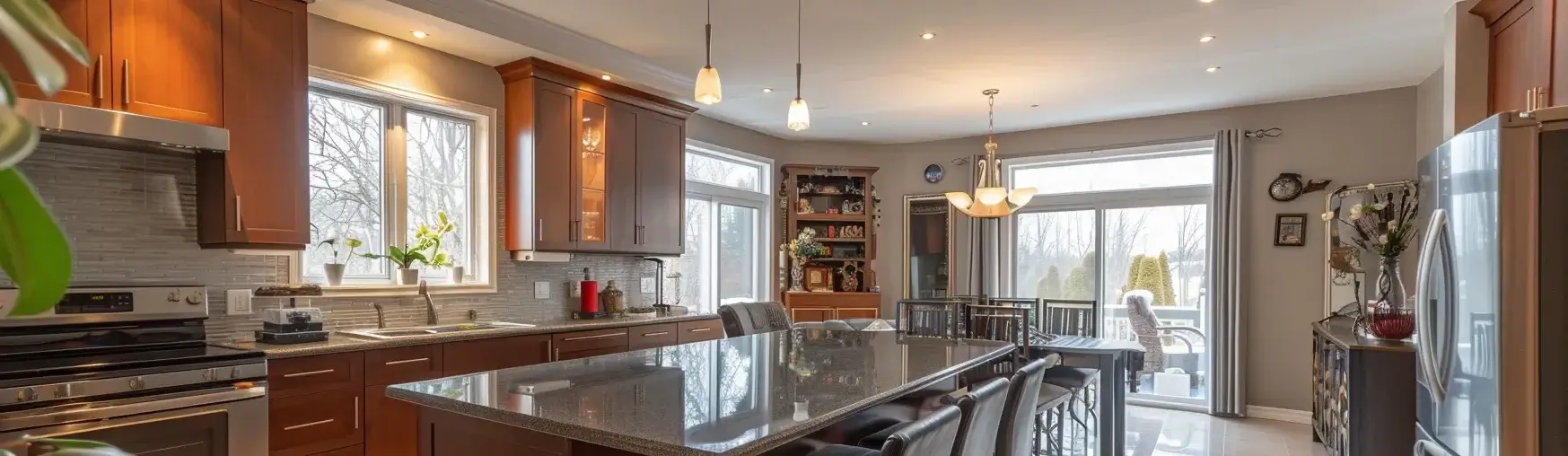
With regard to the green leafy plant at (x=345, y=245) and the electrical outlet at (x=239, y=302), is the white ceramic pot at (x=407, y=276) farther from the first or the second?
the electrical outlet at (x=239, y=302)

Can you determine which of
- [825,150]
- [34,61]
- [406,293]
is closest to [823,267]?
[825,150]

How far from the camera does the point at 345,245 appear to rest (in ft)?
12.9

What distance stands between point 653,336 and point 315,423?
2.06 m

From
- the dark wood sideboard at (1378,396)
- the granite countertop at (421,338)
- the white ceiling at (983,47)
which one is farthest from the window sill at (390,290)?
the dark wood sideboard at (1378,396)

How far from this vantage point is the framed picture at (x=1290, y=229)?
5691 mm

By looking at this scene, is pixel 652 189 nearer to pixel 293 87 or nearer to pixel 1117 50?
pixel 293 87

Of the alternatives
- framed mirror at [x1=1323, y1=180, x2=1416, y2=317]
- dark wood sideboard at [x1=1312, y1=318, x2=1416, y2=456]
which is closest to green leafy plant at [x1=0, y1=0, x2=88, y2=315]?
dark wood sideboard at [x1=1312, y1=318, x2=1416, y2=456]

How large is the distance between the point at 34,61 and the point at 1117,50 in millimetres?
4800

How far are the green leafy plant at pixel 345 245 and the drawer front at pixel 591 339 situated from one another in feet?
3.49

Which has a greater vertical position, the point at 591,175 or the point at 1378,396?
the point at 591,175

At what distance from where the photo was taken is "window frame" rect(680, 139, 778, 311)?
639 cm

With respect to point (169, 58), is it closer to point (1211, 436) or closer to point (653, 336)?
point (653, 336)

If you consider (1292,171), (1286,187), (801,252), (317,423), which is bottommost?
(317,423)

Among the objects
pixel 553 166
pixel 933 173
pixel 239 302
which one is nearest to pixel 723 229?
pixel 933 173
